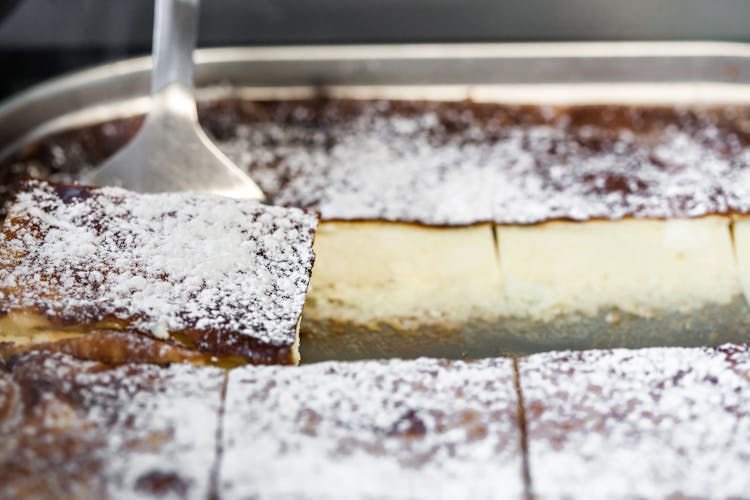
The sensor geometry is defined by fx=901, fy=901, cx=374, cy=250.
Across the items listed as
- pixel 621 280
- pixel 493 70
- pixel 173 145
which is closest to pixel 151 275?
pixel 173 145

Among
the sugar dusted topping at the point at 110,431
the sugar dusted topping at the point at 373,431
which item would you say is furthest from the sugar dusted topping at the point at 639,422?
the sugar dusted topping at the point at 110,431

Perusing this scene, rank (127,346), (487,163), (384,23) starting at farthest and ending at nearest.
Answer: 1. (384,23)
2. (487,163)
3. (127,346)

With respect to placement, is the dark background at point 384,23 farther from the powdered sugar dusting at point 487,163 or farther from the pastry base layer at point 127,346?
the pastry base layer at point 127,346

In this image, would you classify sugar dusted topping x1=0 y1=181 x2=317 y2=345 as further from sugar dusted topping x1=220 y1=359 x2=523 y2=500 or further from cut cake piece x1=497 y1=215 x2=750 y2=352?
cut cake piece x1=497 y1=215 x2=750 y2=352

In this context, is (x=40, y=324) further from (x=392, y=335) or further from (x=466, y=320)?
(x=466, y=320)

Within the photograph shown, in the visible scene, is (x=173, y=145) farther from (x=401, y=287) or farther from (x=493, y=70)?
(x=493, y=70)

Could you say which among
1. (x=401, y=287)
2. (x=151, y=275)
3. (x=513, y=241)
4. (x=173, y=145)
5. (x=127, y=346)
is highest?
(x=173, y=145)
